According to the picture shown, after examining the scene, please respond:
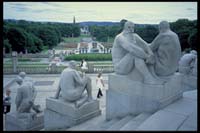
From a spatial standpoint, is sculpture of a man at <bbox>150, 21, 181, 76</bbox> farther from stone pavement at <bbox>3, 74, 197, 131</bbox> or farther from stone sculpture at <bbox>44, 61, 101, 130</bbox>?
stone sculpture at <bbox>44, 61, 101, 130</bbox>

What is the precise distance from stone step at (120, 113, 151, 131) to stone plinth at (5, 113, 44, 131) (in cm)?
308

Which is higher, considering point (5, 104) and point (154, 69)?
point (154, 69)

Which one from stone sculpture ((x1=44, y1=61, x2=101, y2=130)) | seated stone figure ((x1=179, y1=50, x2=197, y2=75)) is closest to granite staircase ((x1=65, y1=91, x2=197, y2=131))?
stone sculpture ((x1=44, y1=61, x2=101, y2=130))

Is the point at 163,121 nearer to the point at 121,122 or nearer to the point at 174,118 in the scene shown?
the point at 174,118

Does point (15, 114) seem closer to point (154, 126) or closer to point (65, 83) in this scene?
point (65, 83)

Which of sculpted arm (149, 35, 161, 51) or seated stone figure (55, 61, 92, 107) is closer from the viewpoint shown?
sculpted arm (149, 35, 161, 51)

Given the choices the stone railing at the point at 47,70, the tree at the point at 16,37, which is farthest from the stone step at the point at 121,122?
the tree at the point at 16,37

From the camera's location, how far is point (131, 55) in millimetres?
6809

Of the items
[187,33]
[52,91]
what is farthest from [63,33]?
[52,91]

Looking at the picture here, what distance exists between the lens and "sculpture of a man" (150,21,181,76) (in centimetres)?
678

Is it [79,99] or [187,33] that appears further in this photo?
[187,33]

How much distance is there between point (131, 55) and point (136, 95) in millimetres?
1050

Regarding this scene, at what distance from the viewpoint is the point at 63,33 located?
82562 millimetres

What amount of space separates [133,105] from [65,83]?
2029mm
